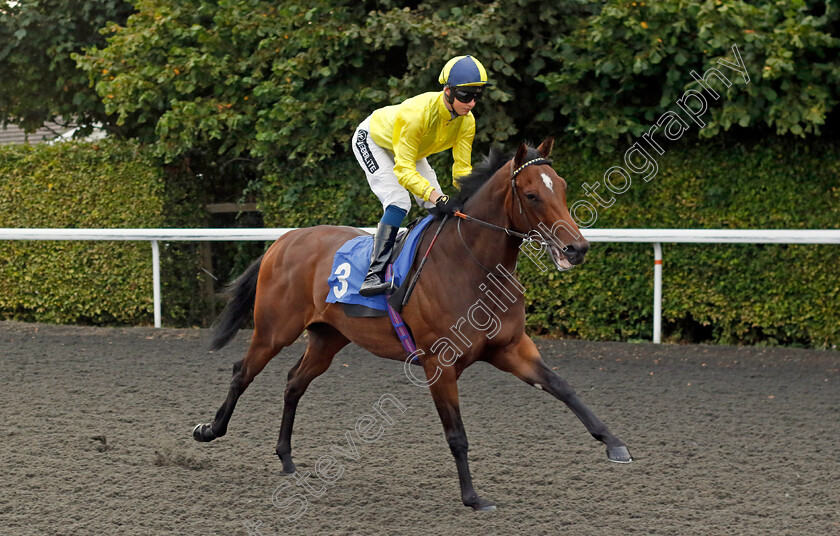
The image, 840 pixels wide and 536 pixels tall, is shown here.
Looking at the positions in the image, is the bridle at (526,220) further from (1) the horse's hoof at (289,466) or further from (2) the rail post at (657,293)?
(2) the rail post at (657,293)

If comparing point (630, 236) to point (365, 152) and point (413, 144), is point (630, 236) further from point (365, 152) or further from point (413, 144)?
point (413, 144)

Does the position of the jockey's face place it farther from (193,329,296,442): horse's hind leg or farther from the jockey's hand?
(193,329,296,442): horse's hind leg

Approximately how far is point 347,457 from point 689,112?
4337 millimetres

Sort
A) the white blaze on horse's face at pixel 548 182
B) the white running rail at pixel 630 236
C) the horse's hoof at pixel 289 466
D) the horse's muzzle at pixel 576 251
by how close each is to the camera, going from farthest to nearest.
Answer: the white running rail at pixel 630 236, the horse's hoof at pixel 289 466, the white blaze on horse's face at pixel 548 182, the horse's muzzle at pixel 576 251

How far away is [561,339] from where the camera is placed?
8188 millimetres

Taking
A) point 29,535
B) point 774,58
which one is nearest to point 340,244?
point 29,535

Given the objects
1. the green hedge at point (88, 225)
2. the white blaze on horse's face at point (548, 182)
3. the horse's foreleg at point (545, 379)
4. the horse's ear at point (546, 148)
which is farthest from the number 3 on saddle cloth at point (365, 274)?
the green hedge at point (88, 225)

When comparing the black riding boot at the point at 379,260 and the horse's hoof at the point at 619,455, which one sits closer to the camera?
the horse's hoof at the point at 619,455

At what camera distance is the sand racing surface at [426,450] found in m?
3.75

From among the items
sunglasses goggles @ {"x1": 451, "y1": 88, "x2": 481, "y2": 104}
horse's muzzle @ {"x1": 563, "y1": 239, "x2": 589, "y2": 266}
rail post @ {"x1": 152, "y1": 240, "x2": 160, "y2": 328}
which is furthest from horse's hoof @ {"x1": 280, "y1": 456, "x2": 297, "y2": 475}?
rail post @ {"x1": 152, "y1": 240, "x2": 160, "y2": 328}

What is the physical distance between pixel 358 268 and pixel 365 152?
0.68m

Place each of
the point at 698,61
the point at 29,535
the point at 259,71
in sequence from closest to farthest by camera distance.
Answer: the point at 29,535 → the point at 698,61 → the point at 259,71

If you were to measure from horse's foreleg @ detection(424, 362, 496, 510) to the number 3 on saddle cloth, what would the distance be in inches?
11.5

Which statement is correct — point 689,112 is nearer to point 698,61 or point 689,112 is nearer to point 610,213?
point 698,61
